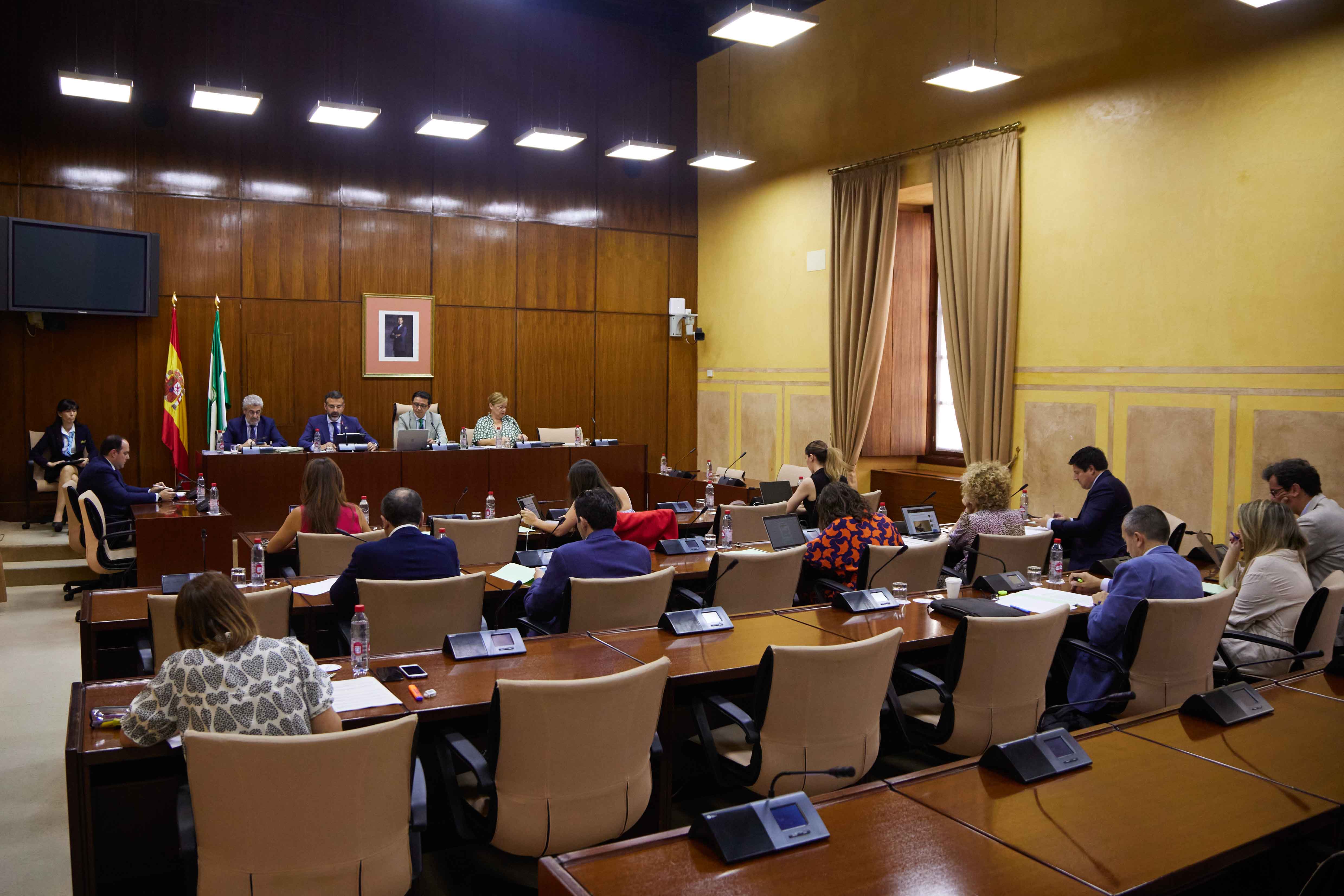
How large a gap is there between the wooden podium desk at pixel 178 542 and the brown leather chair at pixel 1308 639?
5.56 meters

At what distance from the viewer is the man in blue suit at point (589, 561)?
3.75m

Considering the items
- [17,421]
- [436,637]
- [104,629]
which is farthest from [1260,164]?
[17,421]

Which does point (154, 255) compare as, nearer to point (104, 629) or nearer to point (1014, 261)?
point (104, 629)

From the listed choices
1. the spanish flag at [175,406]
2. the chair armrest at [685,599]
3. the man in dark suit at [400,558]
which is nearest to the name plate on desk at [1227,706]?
the chair armrest at [685,599]

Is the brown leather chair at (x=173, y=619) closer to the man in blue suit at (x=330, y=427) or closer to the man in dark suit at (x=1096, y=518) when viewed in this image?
the man in dark suit at (x=1096, y=518)

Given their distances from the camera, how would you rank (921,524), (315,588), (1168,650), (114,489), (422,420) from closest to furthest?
1. (1168,650)
2. (315,588)
3. (921,524)
4. (114,489)
5. (422,420)

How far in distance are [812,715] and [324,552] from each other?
2788mm

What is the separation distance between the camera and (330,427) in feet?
28.7

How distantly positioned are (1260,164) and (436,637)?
5.58m

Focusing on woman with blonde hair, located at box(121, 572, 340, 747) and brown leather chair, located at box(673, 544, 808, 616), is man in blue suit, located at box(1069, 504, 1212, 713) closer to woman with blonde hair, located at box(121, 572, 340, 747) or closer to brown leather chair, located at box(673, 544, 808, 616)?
brown leather chair, located at box(673, 544, 808, 616)

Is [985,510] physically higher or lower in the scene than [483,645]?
higher

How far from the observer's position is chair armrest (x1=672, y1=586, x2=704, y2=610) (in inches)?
171

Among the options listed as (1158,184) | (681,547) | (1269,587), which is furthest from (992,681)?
(1158,184)

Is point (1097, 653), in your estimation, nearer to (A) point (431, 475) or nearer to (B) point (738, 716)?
(B) point (738, 716)
